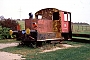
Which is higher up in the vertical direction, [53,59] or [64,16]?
[64,16]

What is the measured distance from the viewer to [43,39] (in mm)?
16031

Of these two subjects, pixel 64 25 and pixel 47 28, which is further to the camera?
pixel 64 25

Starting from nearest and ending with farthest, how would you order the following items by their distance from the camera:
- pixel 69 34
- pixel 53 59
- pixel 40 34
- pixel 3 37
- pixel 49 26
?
pixel 53 59
pixel 40 34
pixel 49 26
pixel 69 34
pixel 3 37

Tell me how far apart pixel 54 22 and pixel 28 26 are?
2.32m

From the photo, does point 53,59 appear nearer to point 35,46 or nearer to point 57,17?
point 35,46

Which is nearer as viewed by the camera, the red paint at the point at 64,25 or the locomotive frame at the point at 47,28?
the locomotive frame at the point at 47,28

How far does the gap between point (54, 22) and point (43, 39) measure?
2224mm

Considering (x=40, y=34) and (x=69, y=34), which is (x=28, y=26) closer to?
(x=40, y=34)

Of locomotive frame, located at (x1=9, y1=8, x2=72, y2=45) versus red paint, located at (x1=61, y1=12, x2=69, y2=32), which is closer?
locomotive frame, located at (x1=9, y1=8, x2=72, y2=45)

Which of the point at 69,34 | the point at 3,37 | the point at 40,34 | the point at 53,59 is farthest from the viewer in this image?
the point at 3,37

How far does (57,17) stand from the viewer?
17781 mm

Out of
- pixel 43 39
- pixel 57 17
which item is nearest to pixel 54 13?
pixel 57 17

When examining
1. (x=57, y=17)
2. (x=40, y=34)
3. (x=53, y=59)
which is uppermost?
(x=57, y=17)

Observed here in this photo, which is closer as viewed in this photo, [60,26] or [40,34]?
[40,34]
